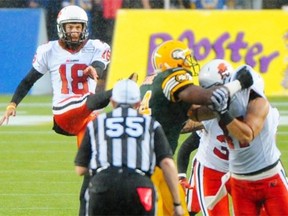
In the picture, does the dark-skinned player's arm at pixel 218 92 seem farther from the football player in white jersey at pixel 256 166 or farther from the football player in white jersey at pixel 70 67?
the football player in white jersey at pixel 70 67

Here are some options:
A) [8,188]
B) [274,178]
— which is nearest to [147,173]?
[274,178]

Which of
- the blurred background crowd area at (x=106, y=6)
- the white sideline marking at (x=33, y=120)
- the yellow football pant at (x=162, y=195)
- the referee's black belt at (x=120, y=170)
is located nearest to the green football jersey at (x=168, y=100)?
the yellow football pant at (x=162, y=195)

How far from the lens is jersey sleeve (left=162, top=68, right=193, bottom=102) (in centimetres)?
705

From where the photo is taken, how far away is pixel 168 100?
722 cm

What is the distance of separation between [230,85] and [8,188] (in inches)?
175

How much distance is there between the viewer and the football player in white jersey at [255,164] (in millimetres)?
7004

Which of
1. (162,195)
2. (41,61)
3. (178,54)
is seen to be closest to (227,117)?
(178,54)

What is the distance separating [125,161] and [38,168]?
5638mm

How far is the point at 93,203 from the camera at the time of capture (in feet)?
21.2

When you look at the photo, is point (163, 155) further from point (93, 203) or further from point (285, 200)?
point (285, 200)

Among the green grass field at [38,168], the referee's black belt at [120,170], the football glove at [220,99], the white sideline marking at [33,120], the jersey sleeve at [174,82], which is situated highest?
the jersey sleeve at [174,82]

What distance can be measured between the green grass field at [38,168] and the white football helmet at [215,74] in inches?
105

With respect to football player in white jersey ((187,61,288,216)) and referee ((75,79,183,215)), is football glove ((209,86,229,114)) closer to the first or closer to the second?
football player in white jersey ((187,61,288,216))

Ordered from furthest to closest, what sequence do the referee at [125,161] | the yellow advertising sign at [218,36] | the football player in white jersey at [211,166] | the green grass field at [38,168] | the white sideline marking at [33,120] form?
1. the yellow advertising sign at [218,36]
2. the white sideline marking at [33,120]
3. the green grass field at [38,168]
4. the football player in white jersey at [211,166]
5. the referee at [125,161]
